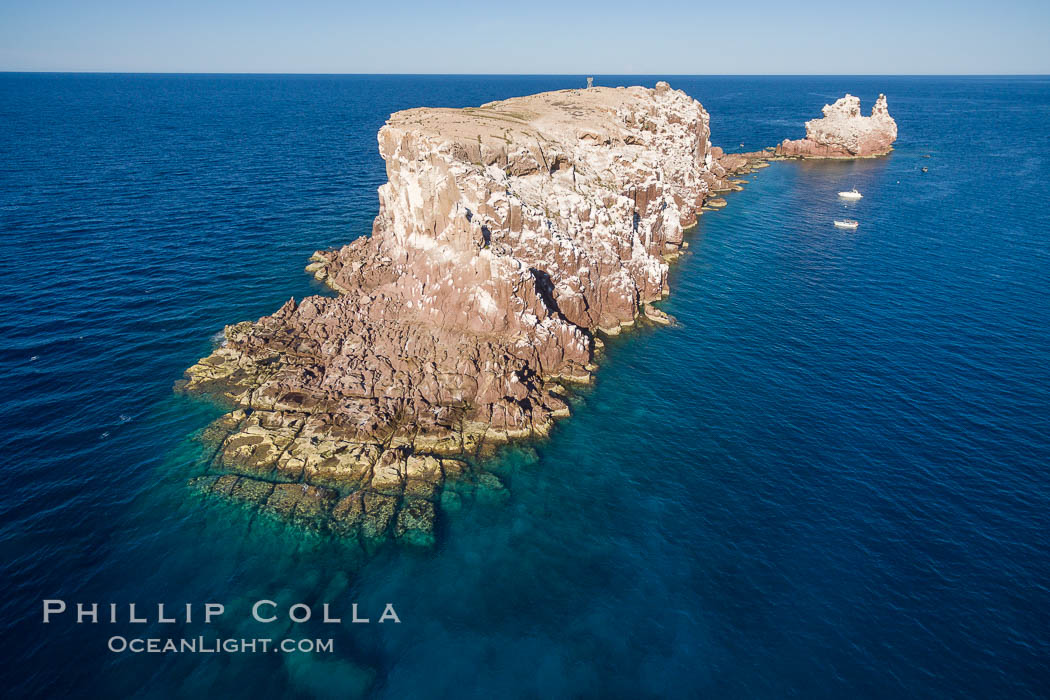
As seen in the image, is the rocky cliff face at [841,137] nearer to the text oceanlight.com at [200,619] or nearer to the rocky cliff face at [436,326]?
the rocky cliff face at [436,326]

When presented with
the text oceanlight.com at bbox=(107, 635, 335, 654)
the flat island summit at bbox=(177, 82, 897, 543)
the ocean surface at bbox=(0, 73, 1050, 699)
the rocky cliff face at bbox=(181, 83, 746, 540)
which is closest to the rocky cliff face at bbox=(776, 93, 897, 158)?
the ocean surface at bbox=(0, 73, 1050, 699)

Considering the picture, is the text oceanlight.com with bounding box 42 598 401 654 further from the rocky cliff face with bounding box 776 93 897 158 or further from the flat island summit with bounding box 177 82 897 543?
the rocky cliff face with bounding box 776 93 897 158

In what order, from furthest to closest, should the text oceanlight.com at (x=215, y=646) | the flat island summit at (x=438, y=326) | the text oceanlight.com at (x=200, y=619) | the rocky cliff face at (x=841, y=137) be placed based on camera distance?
the rocky cliff face at (x=841, y=137), the flat island summit at (x=438, y=326), the text oceanlight.com at (x=200, y=619), the text oceanlight.com at (x=215, y=646)

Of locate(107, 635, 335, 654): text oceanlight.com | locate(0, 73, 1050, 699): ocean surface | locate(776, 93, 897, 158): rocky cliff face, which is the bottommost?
locate(107, 635, 335, 654): text oceanlight.com

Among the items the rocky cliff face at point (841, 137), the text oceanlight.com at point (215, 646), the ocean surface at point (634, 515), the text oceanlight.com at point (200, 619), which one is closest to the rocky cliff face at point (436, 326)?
the ocean surface at point (634, 515)

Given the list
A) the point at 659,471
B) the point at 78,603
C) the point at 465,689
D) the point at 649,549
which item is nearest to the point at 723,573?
the point at 649,549

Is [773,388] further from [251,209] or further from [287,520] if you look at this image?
[251,209]

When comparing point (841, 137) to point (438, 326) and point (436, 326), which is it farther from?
point (436, 326)
